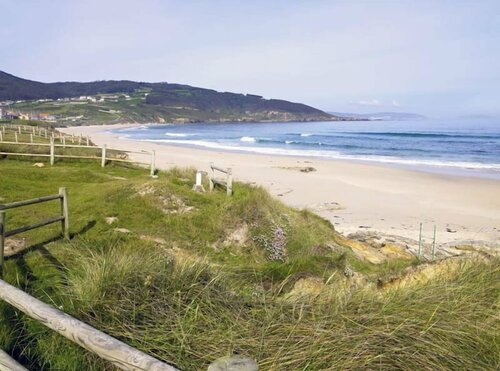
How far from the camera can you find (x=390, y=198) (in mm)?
21516

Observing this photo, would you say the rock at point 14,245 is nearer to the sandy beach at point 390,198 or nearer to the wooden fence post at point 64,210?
the wooden fence post at point 64,210

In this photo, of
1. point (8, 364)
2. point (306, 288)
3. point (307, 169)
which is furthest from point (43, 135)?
point (8, 364)

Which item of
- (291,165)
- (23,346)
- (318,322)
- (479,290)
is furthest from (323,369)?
(291,165)

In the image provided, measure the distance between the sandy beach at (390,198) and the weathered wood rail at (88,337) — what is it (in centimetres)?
1207

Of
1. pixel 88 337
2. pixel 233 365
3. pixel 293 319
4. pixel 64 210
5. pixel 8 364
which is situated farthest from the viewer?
pixel 64 210

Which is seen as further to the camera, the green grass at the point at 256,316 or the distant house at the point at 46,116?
the distant house at the point at 46,116

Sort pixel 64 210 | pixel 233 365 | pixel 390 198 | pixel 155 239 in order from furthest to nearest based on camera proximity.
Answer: pixel 390 198 < pixel 155 239 < pixel 64 210 < pixel 233 365

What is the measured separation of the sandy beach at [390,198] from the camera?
1592 centimetres

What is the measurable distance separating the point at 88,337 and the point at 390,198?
2033cm

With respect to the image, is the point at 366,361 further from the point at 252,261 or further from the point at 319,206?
the point at 319,206

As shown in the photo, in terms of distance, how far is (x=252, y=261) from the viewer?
809 centimetres

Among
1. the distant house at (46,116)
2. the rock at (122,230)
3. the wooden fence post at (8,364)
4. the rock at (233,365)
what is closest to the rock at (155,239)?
the rock at (122,230)

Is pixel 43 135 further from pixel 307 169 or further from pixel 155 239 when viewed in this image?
pixel 155 239

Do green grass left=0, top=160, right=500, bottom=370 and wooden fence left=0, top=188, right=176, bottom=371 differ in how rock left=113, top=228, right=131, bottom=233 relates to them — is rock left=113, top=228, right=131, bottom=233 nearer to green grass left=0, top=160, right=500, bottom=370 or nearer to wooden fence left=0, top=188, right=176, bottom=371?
green grass left=0, top=160, right=500, bottom=370
